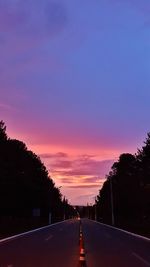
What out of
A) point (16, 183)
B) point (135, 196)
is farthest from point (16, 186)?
point (135, 196)

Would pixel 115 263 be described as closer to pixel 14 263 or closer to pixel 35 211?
pixel 14 263

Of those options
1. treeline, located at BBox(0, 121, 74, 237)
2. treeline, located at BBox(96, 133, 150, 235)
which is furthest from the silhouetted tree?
treeline, located at BBox(96, 133, 150, 235)

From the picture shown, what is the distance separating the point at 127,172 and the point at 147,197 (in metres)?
55.9

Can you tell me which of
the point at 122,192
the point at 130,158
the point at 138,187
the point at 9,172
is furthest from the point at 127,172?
the point at 9,172

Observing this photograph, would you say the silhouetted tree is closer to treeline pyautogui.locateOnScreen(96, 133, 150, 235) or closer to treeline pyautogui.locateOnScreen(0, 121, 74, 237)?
treeline pyautogui.locateOnScreen(0, 121, 74, 237)

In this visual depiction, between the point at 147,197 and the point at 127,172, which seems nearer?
the point at 147,197

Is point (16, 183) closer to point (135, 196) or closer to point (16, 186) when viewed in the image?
point (16, 186)

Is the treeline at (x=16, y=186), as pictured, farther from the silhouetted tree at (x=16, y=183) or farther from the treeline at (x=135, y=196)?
the treeline at (x=135, y=196)

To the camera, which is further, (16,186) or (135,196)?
(135,196)

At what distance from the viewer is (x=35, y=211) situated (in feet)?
314

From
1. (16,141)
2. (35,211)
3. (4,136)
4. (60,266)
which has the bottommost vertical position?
(60,266)

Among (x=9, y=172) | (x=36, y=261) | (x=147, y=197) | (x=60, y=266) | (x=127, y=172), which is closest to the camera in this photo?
(x=60, y=266)

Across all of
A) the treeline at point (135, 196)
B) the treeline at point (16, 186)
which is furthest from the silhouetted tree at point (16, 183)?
the treeline at point (135, 196)

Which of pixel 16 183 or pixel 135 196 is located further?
pixel 135 196
